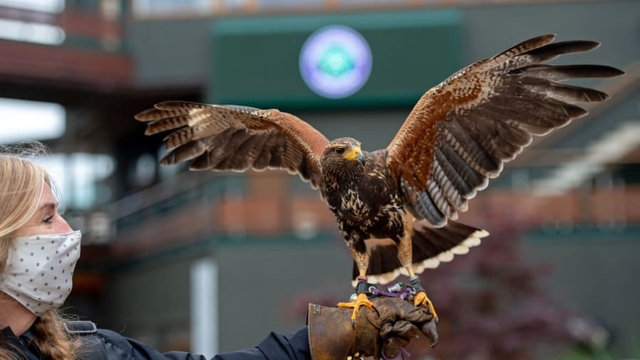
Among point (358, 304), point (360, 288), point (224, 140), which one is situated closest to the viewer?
point (358, 304)

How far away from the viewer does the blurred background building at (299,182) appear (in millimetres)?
11117

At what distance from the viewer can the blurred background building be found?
1112 cm

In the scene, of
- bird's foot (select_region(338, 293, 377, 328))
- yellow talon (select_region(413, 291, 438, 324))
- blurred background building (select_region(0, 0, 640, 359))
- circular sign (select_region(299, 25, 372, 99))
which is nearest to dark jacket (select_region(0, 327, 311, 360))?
bird's foot (select_region(338, 293, 377, 328))

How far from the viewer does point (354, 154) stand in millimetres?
3719

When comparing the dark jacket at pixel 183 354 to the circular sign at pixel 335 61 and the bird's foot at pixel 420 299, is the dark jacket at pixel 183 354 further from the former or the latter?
the circular sign at pixel 335 61

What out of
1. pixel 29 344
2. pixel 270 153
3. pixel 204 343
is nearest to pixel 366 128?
pixel 204 343

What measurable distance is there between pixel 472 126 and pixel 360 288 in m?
0.88

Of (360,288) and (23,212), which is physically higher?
(23,212)

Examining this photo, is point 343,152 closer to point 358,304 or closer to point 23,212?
point 358,304

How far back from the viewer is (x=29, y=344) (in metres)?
2.72

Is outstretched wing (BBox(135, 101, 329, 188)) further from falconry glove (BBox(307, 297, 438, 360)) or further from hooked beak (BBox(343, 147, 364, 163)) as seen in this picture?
falconry glove (BBox(307, 297, 438, 360))

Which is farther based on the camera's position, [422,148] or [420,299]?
[422,148]

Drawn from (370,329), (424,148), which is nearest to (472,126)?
(424,148)

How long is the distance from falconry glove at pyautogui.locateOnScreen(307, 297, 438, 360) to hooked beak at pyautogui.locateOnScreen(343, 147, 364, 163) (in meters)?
0.68
